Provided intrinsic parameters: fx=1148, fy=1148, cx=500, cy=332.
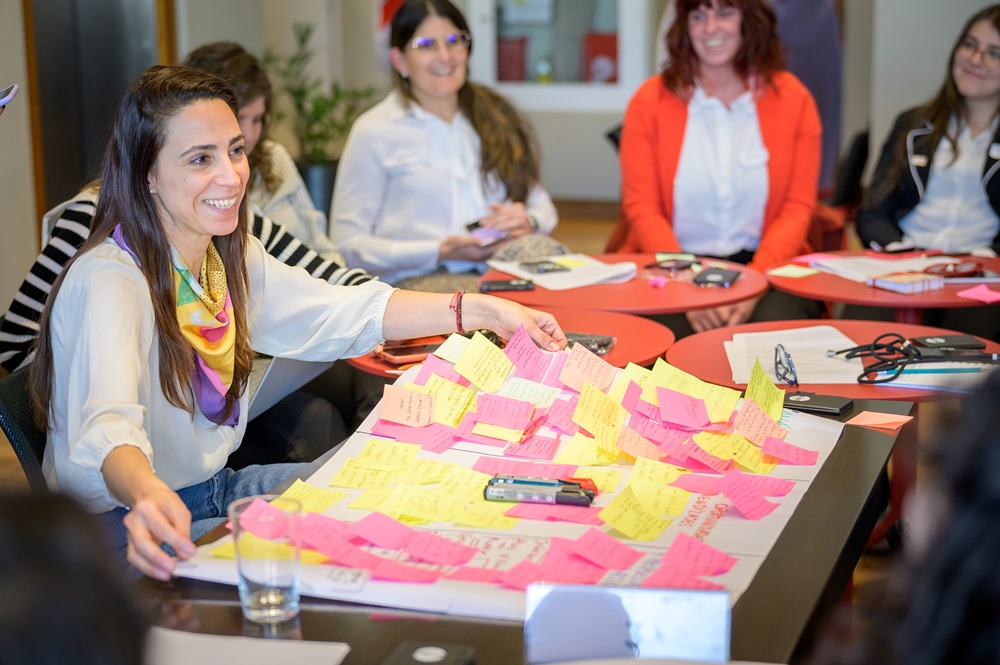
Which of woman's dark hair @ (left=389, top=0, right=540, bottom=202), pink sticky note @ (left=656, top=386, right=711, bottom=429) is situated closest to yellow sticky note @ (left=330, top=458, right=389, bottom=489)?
pink sticky note @ (left=656, top=386, right=711, bottom=429)

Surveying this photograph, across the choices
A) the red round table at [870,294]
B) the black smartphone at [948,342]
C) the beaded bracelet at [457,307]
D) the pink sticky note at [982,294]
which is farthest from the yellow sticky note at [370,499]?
the pink sticky note at [982,294]

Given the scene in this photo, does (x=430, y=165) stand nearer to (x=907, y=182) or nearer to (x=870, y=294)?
(x=870, y=294)

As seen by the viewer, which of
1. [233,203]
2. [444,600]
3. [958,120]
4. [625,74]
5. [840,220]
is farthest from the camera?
[625,74]

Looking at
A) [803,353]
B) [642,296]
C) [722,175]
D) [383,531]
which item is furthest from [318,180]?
[383,531]

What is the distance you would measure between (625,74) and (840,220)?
3773 millimetres

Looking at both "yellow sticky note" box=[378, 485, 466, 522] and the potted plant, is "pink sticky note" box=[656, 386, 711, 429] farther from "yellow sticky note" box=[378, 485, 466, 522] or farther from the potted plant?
the potted plant

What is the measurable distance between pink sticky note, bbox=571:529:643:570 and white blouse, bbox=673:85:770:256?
9.00 ft

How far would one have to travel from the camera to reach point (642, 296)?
302cm

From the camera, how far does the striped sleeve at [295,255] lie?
2.74 meters

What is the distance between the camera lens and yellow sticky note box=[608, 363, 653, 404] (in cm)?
184

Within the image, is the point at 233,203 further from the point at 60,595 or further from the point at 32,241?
the point at 32,241

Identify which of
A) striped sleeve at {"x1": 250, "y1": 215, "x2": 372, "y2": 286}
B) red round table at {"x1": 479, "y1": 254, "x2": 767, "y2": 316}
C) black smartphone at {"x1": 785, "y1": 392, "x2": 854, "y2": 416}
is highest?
striped sleeve at {"x1": 250, "y1": 215, "x2": 372, "y2": 286}

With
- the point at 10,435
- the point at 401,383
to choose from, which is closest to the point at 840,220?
the point at 401,383

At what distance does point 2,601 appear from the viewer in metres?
0.67
